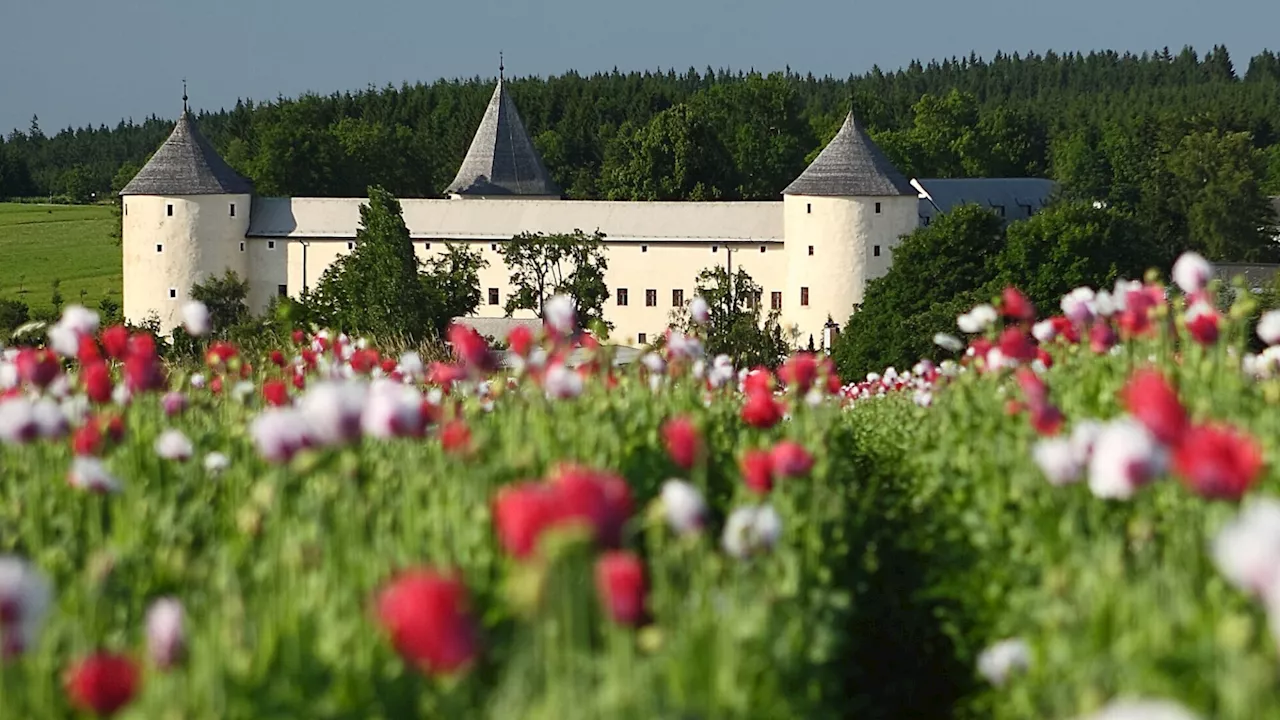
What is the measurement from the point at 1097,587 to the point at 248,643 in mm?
1761

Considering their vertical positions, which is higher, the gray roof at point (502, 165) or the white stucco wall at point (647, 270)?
the gray roof at point (502, 165)

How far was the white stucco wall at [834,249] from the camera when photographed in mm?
58281

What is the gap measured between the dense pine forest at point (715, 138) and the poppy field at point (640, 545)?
214 feet

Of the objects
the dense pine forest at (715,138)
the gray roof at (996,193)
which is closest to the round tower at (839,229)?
the dense pine forest at (715,138)

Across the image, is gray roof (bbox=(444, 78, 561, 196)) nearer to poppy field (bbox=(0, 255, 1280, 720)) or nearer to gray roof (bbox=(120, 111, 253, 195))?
gray roof (bbox=(120, 111, 253, 195))

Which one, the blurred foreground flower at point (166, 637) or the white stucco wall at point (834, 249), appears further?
the white stucco wall at point (834, 249)

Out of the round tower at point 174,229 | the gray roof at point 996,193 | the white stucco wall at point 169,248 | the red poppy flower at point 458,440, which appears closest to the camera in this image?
the red poppy flower at point 458,440

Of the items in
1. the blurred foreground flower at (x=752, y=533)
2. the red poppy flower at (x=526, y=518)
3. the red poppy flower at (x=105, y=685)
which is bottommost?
the red poppy flower at (x=105, y=685)

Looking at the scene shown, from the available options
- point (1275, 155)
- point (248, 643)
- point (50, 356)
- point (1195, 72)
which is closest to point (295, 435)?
point (248, 643)

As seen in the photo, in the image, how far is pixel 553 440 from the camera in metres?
6.01

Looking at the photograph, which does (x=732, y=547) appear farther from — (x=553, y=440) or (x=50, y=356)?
(x=50, y=356)

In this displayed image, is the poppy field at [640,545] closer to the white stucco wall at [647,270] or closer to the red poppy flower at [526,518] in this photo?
the red poppy flower at [526,518]

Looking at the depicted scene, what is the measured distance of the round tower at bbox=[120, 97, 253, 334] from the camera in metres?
63.2

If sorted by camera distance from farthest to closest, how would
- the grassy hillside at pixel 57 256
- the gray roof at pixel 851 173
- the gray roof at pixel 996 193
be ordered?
the gray roof at pixel 996 193 < the grassy hillside at pixel 57 256 < the gray roof at pixel 851 173
